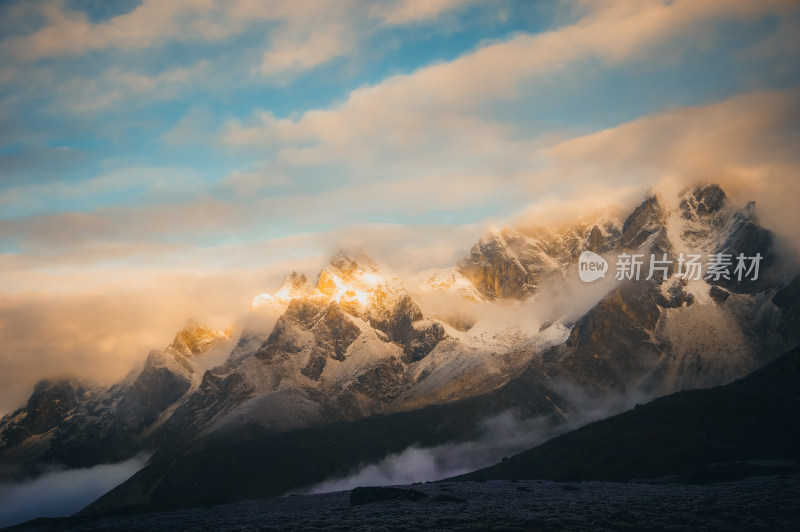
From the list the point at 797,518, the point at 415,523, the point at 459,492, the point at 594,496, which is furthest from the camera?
the point at 459,492

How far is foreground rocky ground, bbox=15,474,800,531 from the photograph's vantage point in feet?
420

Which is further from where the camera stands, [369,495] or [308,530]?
[369,495]

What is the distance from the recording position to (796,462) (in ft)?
630

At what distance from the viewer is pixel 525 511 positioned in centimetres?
14512

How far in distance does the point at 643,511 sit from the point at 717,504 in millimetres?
16669

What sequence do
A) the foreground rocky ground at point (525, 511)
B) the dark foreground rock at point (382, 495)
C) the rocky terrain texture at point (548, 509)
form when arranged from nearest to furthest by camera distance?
the foreground rocky ground at point (525, 511) < the rocky terrain texture at point (548, 509) < the dark foreground rock at point (382, 495)

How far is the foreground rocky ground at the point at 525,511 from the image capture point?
420 feet

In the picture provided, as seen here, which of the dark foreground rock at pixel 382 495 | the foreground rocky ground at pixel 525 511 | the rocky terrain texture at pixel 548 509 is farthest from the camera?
the dark foreground rock at pixel 382 495

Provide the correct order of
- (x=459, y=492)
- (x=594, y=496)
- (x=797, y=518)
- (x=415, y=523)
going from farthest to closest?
(x=459, y=492) < (x=594, y=496) < (x=415, y=523) < (x=797, y=518)

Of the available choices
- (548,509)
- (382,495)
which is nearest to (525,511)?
(548,509)

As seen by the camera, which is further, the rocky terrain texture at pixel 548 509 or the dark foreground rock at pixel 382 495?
the dark foreground rock at pixel 382 495

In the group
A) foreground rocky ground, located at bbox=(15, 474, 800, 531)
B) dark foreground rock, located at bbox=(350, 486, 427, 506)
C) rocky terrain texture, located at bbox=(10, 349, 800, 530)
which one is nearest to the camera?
foreground rocky ground, located at bbox=(15, 474, 800, 531)

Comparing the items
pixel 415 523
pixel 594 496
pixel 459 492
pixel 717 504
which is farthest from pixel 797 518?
pixel 459 492

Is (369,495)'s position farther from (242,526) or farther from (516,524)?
(516,524)
